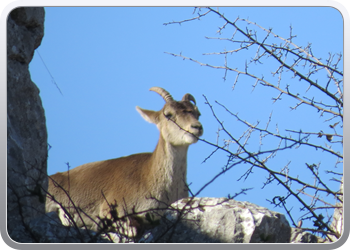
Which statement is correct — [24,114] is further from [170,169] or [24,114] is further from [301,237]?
[301,237]

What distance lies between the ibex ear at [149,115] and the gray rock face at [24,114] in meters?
2.65

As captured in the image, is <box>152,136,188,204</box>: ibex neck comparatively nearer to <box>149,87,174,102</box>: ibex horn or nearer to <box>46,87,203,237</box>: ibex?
<box>46,87,203,237</box>: ibex

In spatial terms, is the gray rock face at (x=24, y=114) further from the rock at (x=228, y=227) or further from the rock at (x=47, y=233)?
the rock at (x=228, y=227)

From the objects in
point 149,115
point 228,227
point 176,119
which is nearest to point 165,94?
point 149,115

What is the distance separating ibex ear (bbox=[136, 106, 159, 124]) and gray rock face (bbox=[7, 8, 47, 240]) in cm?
265

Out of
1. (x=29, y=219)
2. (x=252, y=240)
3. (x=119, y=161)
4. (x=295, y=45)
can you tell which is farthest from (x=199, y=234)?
(x=119, y=161)

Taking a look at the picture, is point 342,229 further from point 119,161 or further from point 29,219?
point 119,161

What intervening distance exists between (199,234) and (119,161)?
11.2ft

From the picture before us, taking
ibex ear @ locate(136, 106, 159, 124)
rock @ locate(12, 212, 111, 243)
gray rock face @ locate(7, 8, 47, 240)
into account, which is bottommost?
rock @ locate(12, 212, 111, 243)

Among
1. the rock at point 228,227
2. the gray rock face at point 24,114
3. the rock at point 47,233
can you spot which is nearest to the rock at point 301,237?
the rock at point 228,227

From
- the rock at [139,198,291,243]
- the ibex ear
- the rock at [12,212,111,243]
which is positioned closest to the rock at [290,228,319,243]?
the rock at [139,198,291,243]

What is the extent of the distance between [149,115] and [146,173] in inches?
37.2

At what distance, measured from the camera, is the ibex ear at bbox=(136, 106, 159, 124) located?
329 inches

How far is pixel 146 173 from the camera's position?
7934 mm
